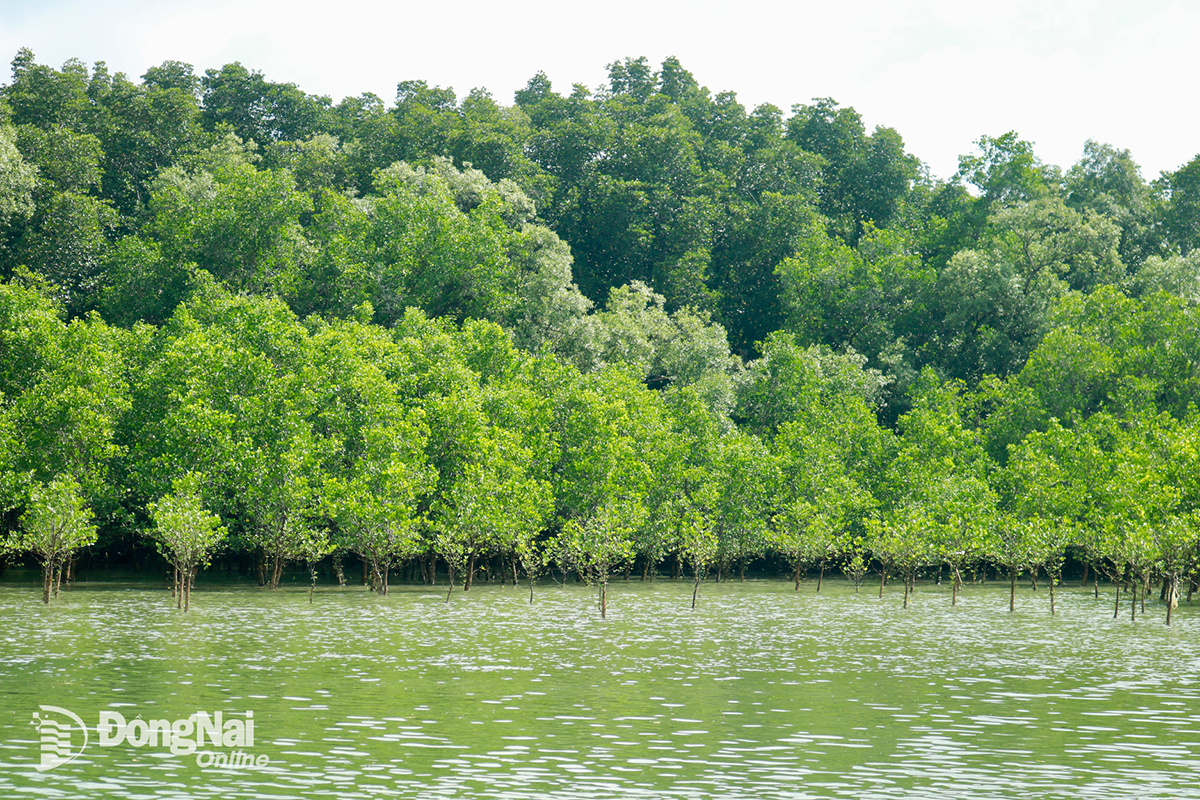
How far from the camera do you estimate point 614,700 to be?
130 ft

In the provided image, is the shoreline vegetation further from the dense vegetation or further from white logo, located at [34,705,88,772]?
white logo, located at [34,705,88,772]

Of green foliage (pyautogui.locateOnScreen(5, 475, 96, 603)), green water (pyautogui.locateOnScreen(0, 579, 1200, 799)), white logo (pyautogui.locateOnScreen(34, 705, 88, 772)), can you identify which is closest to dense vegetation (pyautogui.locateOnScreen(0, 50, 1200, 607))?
green foliage (pyautogui.locateOnScreen(5, 475, 96, 603))

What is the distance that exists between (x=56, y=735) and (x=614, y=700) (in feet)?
57.0

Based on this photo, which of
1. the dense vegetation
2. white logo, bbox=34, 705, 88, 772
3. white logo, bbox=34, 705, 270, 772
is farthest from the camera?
the dense vegetation

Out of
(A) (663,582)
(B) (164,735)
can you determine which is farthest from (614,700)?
(A) (663,582)

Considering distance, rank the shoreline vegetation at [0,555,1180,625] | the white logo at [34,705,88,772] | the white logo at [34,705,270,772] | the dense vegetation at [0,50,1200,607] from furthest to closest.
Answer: the shoreline vegetation at [0,555,1180,625], the dense vegetation at [0,50,1200,607], the white logo at [34,705,270,772], the white logo at [34,705,88,772]

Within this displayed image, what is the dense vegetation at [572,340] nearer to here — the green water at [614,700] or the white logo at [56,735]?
the green water at [614,700]

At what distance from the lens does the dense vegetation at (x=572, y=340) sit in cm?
8625

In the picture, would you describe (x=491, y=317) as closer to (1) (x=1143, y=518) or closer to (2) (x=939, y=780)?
(1) (x=1143, y=518)

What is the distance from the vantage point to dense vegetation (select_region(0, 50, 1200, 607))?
86.2m

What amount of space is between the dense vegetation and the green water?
44.7 feet

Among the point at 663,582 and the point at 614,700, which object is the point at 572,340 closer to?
the point at 663,582

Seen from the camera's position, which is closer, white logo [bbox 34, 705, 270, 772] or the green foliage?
white logo [bbox 34, 705, 270, 772]

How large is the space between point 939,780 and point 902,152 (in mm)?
143826
